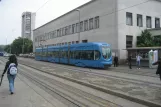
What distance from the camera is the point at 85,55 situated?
90.8ft


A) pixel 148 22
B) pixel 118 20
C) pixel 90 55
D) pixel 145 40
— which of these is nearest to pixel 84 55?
pixel 90 55

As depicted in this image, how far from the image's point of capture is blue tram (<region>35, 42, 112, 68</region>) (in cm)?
2495

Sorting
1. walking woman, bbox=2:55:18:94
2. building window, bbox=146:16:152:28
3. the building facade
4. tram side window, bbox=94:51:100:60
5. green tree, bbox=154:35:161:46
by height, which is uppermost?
the building facade

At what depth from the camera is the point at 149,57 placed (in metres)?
25.3

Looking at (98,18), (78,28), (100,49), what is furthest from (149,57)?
(78,28)

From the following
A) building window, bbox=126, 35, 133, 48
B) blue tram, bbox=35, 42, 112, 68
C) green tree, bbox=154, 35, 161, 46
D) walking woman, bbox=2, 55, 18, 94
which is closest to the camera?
walking woman, bbox=2, 55, 18, 94

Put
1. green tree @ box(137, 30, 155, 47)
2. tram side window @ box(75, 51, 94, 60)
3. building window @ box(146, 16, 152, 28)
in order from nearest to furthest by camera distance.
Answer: tram side window @ box(75, 51, 94, 60)
green tree @ box(137, 30, 155, 47)
building window @ box(146, 16, 152, 28)

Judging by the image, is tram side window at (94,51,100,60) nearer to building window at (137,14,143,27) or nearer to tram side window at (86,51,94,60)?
tram side window at (86,51,94,60)

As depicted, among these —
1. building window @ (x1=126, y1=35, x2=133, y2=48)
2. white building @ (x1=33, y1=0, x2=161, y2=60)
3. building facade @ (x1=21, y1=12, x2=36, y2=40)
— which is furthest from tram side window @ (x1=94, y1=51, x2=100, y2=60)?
building facade @ (x1=21, y1=12, x2=36, y2=40)

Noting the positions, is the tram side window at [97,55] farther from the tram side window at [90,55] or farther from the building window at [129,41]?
the building window at [129,41]

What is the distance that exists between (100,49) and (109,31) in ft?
40.7

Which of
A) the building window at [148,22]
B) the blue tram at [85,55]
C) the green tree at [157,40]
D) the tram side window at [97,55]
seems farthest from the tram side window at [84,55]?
the building window at [148,22]

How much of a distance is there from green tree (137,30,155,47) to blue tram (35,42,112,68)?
10.8m

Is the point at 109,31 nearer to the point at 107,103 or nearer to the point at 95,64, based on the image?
the point at 95,64
